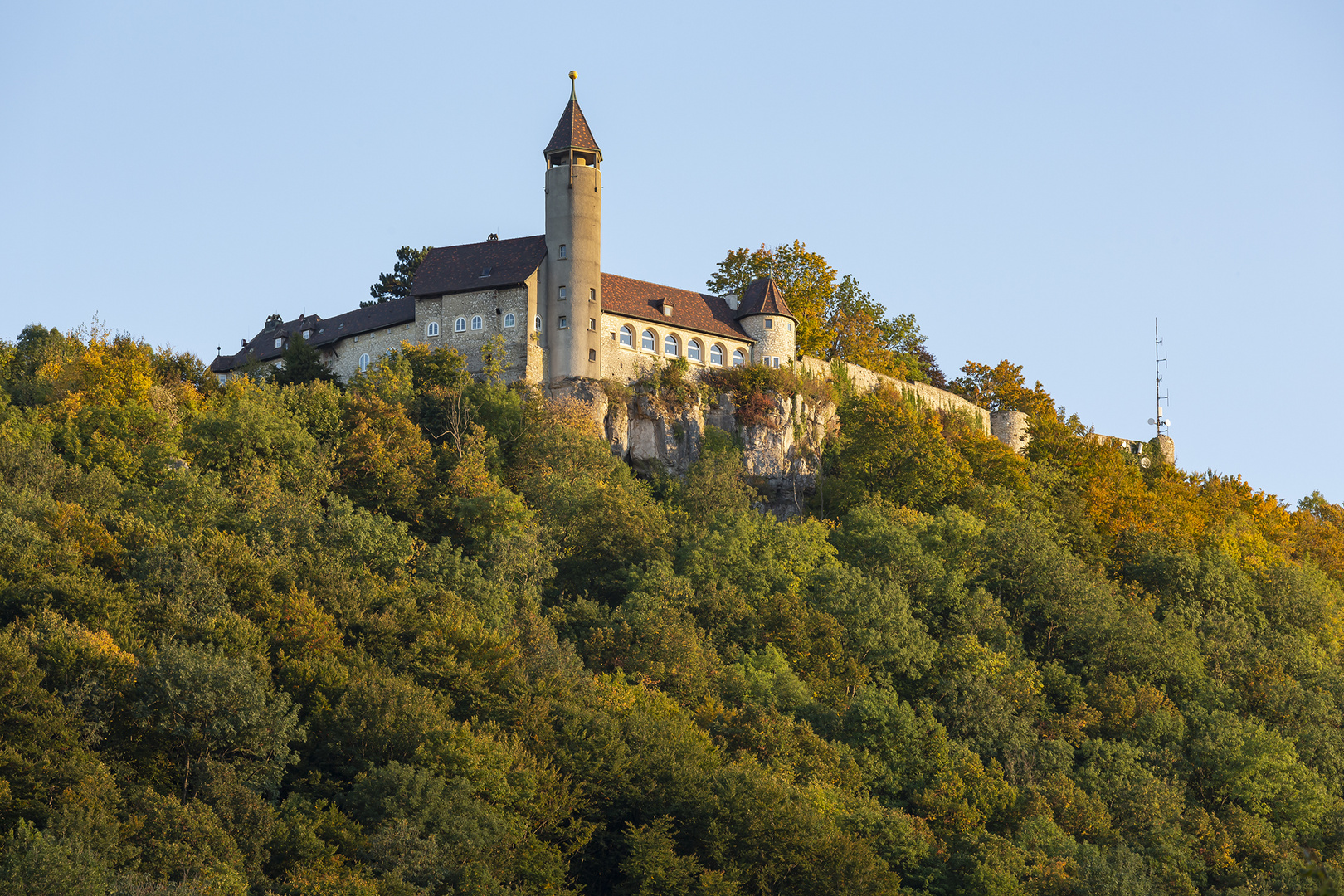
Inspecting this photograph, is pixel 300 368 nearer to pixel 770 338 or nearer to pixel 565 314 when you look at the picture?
pixel 565 314

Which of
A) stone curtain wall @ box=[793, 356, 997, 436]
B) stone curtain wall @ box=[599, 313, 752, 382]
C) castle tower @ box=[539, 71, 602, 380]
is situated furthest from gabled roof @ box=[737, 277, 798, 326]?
castle tower @ box=[539, 71, 602, 380]

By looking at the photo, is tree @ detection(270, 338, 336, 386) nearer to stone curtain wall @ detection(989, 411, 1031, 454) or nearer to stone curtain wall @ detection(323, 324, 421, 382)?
stone curtain wall @ detection(323, 324, 421, 382)

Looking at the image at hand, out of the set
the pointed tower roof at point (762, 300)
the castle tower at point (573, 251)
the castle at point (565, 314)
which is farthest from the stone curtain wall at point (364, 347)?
the pointed tower roof at point (762, 300)

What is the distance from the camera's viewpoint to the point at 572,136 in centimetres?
6681

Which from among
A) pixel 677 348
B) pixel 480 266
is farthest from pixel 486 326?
pixel 677 348

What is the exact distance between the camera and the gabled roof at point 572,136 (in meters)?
66.7

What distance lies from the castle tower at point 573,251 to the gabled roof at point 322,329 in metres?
6.76

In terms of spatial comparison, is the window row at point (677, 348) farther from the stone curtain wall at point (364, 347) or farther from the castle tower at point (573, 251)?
the stone curtain wall at point (364, 347)

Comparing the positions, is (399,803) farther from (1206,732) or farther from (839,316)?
Answer: (839,316)

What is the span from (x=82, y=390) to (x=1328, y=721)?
48.9 meters

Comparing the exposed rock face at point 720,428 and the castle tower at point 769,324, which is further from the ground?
the castle tower at point 769,324

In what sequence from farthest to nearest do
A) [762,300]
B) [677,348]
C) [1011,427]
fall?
1. [1011,427]
2. [762,300]
3. [677,348]

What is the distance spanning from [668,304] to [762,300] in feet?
16.0

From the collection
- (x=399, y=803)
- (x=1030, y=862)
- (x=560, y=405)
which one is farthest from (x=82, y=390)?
(x=1030, y=862)
